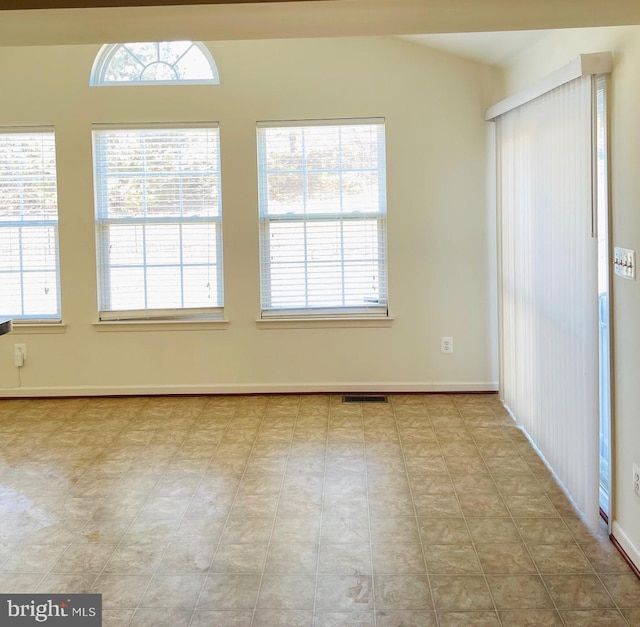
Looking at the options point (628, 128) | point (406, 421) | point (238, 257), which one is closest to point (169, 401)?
point (238, 257)

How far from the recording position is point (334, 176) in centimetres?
549

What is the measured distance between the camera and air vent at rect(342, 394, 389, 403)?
5.41 m

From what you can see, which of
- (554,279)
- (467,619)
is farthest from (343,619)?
(554,279)

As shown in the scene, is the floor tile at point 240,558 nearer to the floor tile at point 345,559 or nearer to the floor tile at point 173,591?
the floor tile at point 173,591

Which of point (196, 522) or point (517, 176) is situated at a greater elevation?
point (517, 176)

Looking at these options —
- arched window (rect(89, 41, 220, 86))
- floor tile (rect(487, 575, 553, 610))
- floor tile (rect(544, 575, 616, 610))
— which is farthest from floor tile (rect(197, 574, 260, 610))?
arched window (rect(89, 41, 220, 86))

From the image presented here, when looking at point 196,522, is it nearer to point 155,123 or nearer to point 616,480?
point 616,480

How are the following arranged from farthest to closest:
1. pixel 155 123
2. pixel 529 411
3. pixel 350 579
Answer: pixel 155 123 < pixel 529 411 < pixel 350 579

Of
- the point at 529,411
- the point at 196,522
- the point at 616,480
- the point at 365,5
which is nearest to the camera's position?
the point at 365,5

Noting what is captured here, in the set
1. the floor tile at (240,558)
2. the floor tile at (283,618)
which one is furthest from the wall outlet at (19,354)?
the floor tile at (283,618)

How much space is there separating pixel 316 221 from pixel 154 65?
170 centimetres

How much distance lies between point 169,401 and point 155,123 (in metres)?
2.12

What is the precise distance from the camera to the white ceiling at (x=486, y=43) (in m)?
4.34

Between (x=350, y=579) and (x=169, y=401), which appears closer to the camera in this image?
(x=350, y=579)
